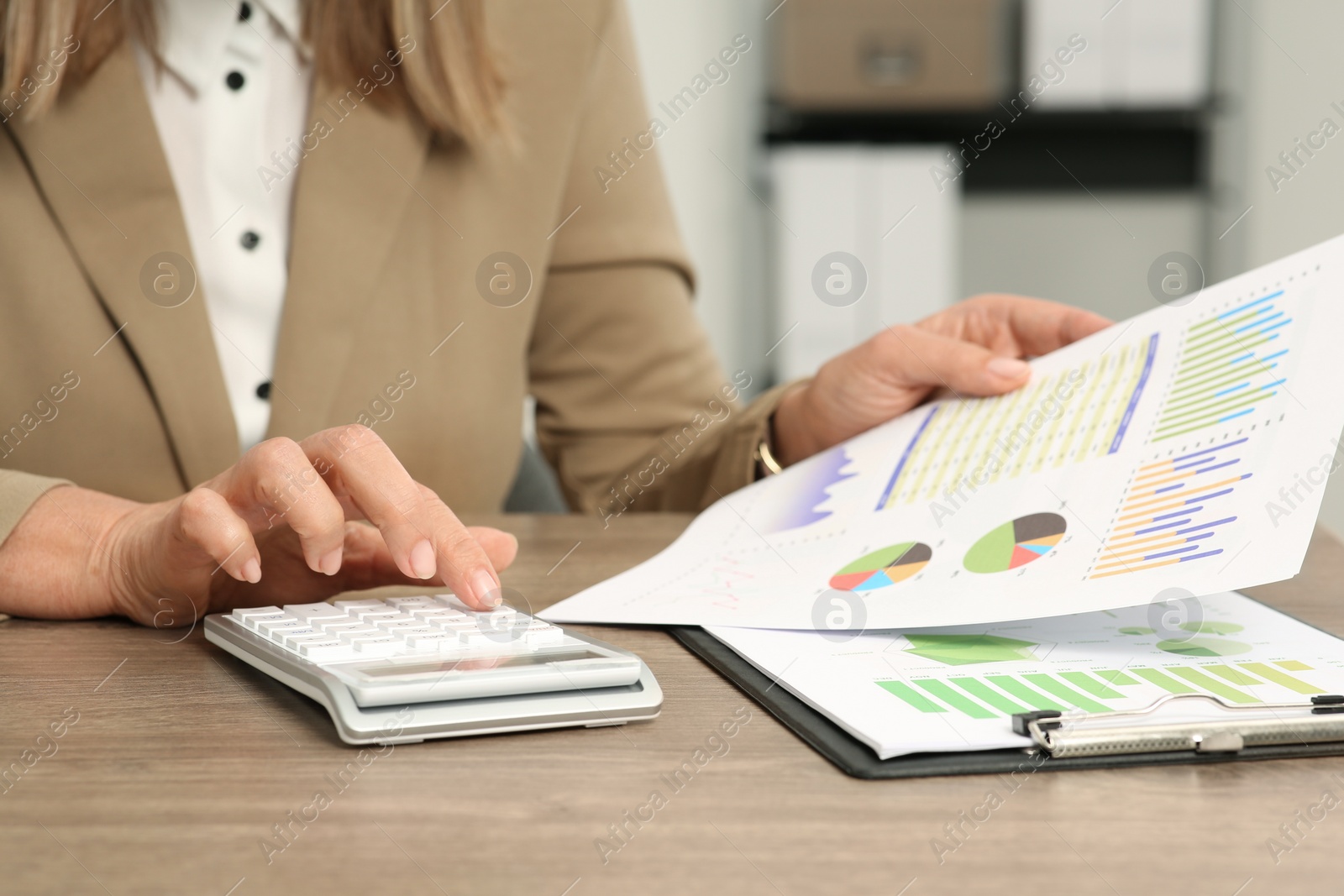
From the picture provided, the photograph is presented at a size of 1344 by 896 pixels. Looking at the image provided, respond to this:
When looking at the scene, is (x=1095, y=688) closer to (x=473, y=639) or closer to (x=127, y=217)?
(x=473, y=639)

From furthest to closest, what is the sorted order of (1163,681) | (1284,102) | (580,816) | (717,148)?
(717,148) < (1284,102) < (1163,681) < (580,816)

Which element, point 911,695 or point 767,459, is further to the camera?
point 767,459

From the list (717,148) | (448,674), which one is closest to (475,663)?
(448,674)

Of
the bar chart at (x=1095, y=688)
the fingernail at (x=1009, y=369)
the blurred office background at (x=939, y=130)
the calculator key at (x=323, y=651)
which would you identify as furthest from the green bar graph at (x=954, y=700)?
the blurred office background at (x=939, y=130)

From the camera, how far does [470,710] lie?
36 centimetres

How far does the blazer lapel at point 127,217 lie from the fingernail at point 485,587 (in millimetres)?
436

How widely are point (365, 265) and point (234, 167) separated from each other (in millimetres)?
126

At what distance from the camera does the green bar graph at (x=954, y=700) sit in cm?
37

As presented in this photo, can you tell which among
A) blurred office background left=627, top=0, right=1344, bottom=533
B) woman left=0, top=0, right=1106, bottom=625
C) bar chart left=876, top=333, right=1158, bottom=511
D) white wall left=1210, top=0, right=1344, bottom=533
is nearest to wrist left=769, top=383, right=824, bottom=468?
woman left=0, top=0, right=1106, bottom=625

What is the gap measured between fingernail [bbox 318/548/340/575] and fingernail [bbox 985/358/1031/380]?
0.41 meters

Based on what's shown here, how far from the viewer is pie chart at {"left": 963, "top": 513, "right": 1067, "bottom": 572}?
0.49m

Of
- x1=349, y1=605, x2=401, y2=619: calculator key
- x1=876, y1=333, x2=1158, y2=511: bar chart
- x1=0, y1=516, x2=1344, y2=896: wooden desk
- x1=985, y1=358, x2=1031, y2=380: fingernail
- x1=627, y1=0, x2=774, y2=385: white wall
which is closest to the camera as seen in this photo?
x1=0, y1=516, x2=1344, y2=896: wooden desk

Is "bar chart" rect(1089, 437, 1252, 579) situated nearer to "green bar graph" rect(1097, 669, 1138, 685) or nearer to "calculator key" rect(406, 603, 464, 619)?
"green bar graph" rect(1097, 669, 1138, 685)

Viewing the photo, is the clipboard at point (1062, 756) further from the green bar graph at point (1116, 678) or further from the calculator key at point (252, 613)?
the calculator key at point (252, 613)
